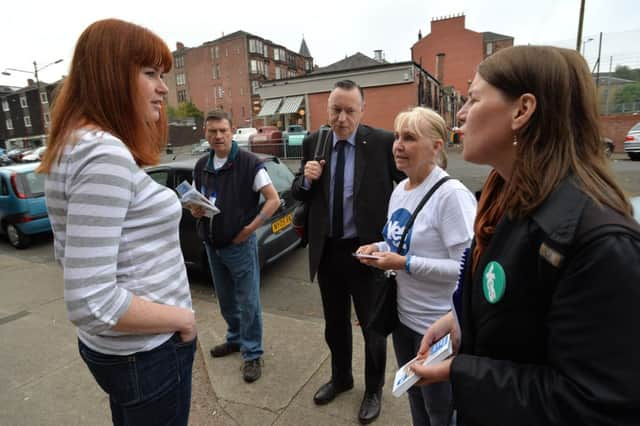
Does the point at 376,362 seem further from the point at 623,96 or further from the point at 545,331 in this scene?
the point at 623,96

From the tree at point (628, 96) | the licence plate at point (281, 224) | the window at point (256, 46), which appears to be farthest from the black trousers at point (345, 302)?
the window at point (256, 46)

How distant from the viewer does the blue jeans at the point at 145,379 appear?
121 cm

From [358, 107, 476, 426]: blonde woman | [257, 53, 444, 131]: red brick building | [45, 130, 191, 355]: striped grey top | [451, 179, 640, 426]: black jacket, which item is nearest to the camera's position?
[451, 179, 640, 426]: black jacket

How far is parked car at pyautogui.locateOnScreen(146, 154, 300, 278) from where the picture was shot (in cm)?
477

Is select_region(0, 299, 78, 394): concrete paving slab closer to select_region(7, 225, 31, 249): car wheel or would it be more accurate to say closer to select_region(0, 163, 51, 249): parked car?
select_region(0, 163, 51, 249): parked car

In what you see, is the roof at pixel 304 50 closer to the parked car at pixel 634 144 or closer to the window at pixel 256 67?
the window at pixel 256 67

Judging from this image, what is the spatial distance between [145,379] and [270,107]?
32095 mm

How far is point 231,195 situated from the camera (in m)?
2.88

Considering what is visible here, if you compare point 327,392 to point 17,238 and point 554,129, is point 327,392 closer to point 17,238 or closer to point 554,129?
point 554,129

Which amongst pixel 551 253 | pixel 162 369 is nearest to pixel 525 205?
pixel 551 253

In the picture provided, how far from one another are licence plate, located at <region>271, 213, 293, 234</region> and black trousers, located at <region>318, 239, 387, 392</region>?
244cm

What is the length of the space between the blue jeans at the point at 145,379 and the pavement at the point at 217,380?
1.36m

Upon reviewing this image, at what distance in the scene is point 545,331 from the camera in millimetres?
826

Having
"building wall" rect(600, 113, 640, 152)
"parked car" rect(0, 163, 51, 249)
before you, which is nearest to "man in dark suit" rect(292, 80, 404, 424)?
"parked car" rect(0, 163, 51, 249)
